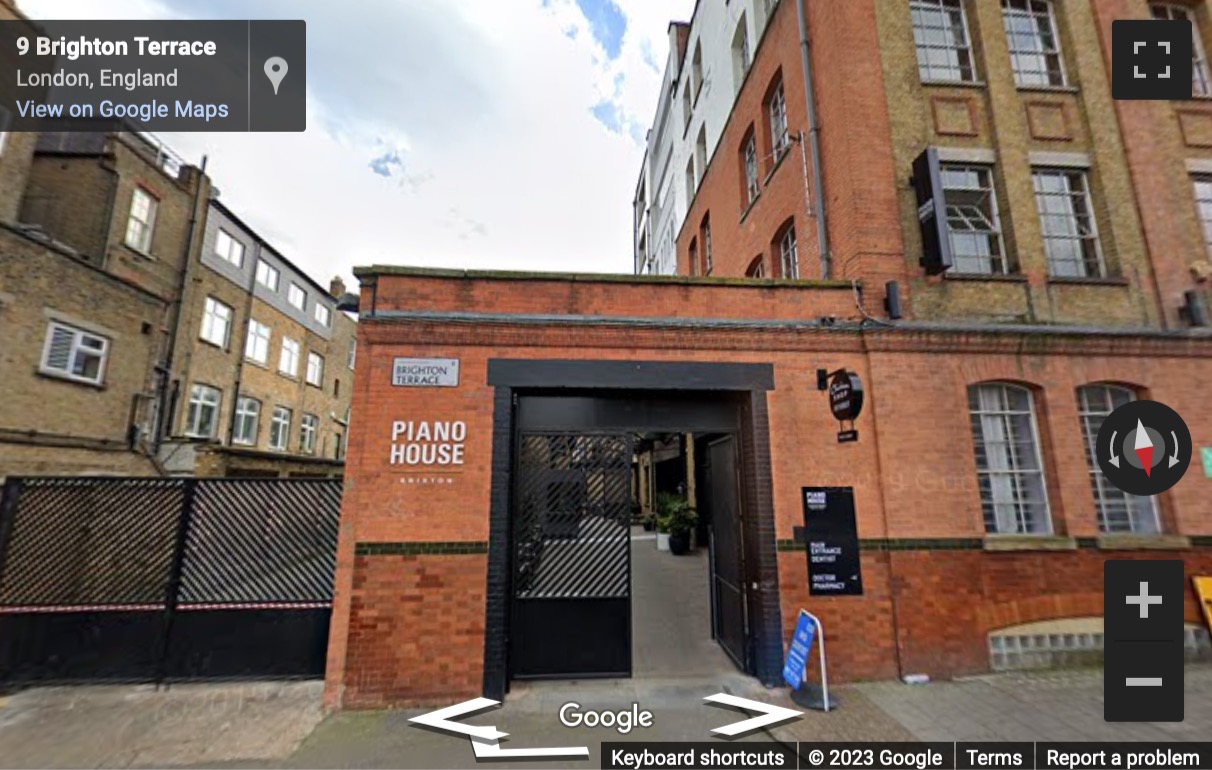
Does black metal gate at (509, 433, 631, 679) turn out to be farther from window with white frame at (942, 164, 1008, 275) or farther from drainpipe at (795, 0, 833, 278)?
window with white frame at (942, 164, 1008, 275)

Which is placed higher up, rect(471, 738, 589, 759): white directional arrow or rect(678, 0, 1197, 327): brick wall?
rect(678, 0, 1197, 327): brick wall

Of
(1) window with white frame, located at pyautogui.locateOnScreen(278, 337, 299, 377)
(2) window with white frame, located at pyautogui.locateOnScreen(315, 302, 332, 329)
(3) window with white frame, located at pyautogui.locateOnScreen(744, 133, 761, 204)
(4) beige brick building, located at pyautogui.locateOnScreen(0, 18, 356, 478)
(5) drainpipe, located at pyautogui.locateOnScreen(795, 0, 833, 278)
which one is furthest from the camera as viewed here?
(2) window with white frame, located at pyautogui.locateOnScreen(315, 302, 332, 329)

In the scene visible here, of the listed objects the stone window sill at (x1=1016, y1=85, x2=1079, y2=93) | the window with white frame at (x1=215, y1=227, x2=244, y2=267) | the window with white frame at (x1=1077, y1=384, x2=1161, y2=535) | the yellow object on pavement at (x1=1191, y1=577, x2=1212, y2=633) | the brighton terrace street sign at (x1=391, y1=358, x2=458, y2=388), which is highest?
the window with white frame at (x1=215, y1=227, x2=244, y2=267)

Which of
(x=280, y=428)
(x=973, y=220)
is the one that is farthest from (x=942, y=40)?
(x=280, y=428)

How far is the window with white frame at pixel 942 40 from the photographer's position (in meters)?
8.08

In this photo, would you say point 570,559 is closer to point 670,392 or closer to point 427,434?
point 427,434

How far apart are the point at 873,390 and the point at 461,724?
6.04m

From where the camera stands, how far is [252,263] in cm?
2112

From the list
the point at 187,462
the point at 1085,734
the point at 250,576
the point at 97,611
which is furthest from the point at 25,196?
the point at 1085,734

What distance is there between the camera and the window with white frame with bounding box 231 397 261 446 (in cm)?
1997

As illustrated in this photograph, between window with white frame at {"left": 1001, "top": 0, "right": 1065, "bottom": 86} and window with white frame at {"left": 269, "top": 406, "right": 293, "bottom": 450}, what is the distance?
1057 inches

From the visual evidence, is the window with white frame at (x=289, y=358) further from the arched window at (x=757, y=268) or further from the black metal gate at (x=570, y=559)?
the black metal gate at (x=570, y=559)

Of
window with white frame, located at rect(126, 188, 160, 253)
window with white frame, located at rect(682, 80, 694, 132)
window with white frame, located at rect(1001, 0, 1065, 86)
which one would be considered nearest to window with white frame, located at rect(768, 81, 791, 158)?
window with white frame, located at rect(1001, 0, 1065, 86)

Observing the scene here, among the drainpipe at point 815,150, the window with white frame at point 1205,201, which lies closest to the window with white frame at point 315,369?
the drainpipe at point 815,150
